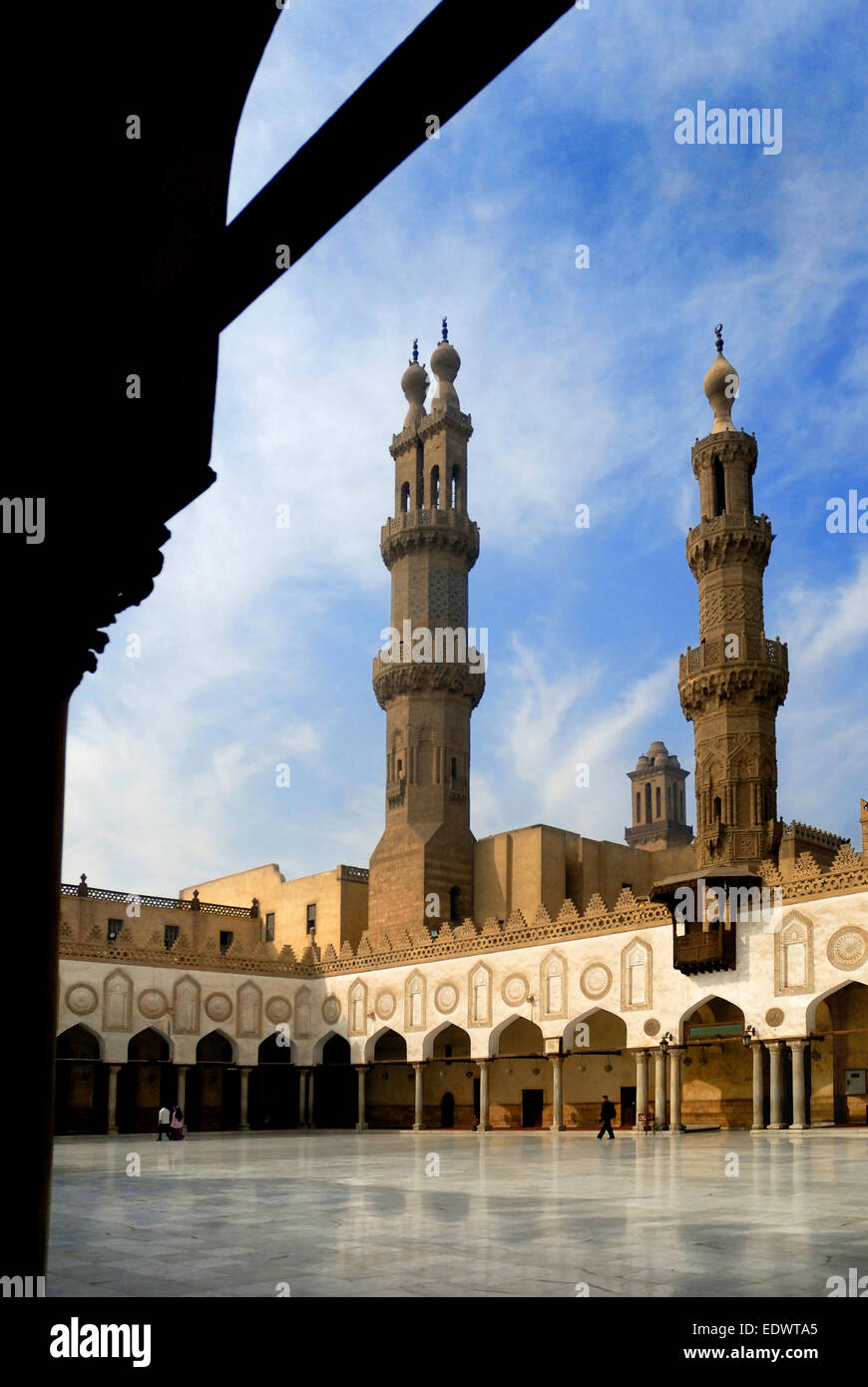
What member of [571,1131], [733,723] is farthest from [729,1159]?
[733,723]

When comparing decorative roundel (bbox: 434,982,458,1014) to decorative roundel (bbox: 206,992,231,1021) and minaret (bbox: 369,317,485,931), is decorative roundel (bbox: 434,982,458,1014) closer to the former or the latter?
minaret (bbox: 369,317,485,931)

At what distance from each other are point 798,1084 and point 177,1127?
13660 millimetres

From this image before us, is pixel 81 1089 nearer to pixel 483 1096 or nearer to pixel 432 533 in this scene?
pixel 483 1096

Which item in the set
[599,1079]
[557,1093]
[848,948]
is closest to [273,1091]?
[599,1079]

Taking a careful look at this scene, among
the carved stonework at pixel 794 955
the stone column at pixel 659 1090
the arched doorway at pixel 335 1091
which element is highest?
the carved stonework at pixel 794 955

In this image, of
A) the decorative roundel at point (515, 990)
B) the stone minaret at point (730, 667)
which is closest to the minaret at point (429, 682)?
the decorative roundel at point (515, 990)

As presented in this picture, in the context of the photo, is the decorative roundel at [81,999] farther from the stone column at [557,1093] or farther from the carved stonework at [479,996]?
the stone column at [557,1093]

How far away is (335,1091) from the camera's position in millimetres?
41969

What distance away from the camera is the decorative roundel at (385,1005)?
36.9 meters

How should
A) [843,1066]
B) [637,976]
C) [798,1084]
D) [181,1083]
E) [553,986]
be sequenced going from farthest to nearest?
[181,1083] → [553,986] → [843,1066] → [637,976] → [798,1084]

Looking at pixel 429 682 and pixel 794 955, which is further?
pixel 429 682

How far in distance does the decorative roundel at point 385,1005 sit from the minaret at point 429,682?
3608mm

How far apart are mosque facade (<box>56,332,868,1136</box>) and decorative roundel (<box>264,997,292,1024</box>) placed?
7 cm

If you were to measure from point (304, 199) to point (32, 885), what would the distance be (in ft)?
7.48
